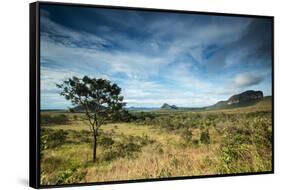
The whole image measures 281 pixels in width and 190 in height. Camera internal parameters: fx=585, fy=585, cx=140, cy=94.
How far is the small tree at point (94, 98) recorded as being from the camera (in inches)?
224

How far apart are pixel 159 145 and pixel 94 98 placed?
0.86 m

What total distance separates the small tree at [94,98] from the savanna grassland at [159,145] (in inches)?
3.1

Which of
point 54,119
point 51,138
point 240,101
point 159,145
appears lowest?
point 159,145

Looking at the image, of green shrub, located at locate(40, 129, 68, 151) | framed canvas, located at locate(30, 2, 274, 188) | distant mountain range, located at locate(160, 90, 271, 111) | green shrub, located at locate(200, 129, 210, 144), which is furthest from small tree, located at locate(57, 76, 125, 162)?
green shrub, located at locate(200, 129, 210, 144)

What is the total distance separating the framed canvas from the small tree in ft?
0.03

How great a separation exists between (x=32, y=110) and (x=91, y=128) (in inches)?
24.1

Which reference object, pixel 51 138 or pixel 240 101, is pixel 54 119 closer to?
pixel 51 138

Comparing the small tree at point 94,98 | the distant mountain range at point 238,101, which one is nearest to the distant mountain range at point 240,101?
the distant mountain range at point 238,101

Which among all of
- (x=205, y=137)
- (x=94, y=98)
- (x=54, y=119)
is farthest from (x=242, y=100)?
(x=54, y=119)

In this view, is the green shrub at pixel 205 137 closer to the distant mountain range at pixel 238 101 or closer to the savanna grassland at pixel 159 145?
the savanna grassland at pixel 159 145

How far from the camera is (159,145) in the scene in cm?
606

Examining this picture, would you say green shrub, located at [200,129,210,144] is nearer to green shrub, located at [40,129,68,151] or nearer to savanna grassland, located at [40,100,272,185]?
savanna grassland, located at [40,100,272,185]

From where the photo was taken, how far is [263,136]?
658cm

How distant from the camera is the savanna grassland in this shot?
5637mm
